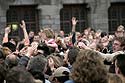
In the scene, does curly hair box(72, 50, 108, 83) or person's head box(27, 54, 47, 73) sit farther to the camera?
person's head box(27, 54, 47, 73)

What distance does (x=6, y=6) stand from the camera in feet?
75.3

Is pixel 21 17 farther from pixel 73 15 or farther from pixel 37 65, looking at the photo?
pixel 37 65

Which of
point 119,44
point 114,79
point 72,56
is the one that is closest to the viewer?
point 114,79

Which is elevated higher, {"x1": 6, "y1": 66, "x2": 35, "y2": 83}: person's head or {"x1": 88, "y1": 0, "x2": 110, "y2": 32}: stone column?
{"x1": 6, "y1": 66, "x2": 35, "y2": 83}: person's head

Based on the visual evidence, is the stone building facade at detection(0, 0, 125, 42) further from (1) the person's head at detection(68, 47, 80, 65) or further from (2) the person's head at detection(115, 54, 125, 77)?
(2) the person's head at detection(115, 54, 125, 77)

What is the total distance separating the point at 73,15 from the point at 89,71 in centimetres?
1844

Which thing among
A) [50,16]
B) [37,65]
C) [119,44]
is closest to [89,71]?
[37,65]

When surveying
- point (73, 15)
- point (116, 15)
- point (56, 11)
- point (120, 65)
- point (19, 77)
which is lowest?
point (116, 15)

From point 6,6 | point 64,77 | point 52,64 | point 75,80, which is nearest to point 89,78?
point 75,80

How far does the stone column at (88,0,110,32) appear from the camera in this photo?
77.2 feet

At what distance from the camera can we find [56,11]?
76.4 feet

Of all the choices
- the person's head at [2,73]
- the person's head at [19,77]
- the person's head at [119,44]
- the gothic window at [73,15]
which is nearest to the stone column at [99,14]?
the gothic window at [73,15]

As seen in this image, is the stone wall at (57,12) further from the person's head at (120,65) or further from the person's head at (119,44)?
the person's head at (120,65)

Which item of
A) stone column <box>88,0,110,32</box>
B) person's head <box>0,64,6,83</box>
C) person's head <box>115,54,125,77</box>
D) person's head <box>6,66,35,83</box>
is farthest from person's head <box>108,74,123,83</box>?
stone column <box>88,0,110,32</box>
